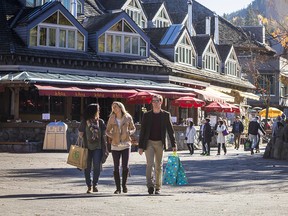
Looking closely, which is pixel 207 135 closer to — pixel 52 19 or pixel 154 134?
pixel 52 19

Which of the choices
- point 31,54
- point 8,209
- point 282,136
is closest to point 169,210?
point 8,209

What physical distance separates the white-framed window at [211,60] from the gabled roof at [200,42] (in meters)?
0.61

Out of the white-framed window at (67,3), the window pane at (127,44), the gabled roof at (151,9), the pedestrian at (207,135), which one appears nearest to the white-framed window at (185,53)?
the gabled roof at (151,9)

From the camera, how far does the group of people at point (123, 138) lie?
14.0 meters

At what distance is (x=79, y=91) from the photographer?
34.9m

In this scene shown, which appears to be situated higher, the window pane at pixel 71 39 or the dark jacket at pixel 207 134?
the window pane at pixel 71 39

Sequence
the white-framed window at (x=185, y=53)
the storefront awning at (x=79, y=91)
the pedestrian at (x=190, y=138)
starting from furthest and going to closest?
the white-framed window at (x=185, y=53)
the storefront awning at (x=79, y=91)
the pedestrian at (x=190, y=138)

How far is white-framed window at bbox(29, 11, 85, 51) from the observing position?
122ft

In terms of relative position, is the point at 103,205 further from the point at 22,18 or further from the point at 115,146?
the point at 22,18

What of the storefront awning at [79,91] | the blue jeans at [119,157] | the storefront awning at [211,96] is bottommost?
the blue jeans at [119,157]

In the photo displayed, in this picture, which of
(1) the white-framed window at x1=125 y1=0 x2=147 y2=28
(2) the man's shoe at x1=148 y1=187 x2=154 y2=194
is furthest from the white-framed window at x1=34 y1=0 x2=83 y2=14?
(2) the man's shoe at x1=148 y1=187 x2=154 y2=194

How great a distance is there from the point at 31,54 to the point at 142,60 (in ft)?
26.4

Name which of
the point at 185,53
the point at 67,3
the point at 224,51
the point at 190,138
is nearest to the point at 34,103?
the point at 67,3

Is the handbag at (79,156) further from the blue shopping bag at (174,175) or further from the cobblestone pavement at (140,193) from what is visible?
the blue shopping bag at (174,175)
